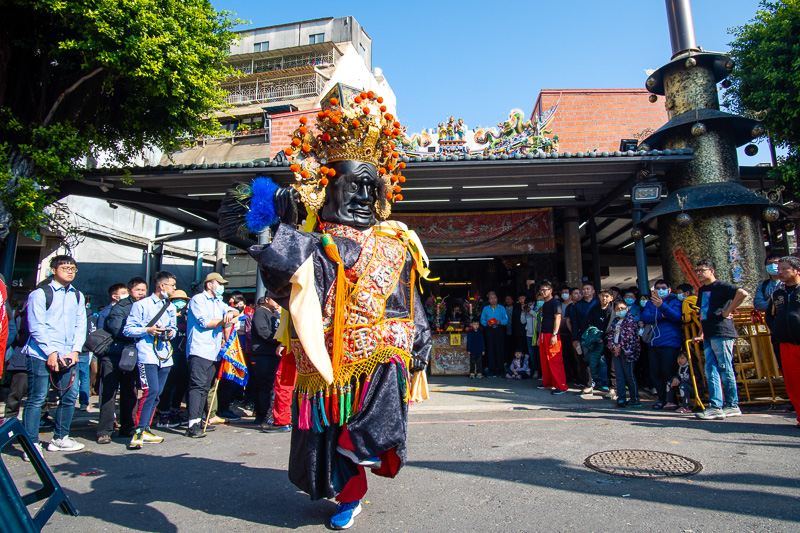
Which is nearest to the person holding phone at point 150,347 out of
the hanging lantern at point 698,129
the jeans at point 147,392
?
the jeans at point 147,392

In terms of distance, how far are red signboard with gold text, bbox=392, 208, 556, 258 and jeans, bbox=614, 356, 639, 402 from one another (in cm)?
438

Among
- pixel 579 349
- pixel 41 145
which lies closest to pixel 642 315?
pixel 579 349

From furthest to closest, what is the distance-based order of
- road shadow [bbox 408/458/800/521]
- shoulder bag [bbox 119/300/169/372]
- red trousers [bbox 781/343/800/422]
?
shoulder bag [bbox 119/300/169/372]
red trousers [bbox 781/343/800/422]
road shadow [bbox 408/458/800/521]

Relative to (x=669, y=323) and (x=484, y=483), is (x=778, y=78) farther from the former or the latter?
(x=484, y=483)

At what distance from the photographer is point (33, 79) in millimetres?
7871

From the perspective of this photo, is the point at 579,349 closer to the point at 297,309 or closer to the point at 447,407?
the point at 447,407

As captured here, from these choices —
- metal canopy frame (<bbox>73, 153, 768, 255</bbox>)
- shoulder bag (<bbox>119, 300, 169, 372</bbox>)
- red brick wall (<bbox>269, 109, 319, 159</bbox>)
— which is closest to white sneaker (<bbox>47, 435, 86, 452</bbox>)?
shoulder bag (<bbox>119, 300, 169, 372</bbox>)

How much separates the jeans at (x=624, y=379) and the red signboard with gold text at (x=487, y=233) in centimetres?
438

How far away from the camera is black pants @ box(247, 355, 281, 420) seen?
6.18m

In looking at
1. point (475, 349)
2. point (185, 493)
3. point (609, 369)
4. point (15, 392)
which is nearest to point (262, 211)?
point (185, 493)

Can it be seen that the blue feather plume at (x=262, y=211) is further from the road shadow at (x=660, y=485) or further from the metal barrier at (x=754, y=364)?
the metal barrier at (x=754, y=364)

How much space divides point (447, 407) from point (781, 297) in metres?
4.18

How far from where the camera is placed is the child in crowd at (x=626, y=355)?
253 inches

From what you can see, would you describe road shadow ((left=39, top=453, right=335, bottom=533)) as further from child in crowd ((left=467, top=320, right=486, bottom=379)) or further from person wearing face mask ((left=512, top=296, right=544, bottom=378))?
person wearing face mask ((left=512, top=296, right=544, bottom=378))
